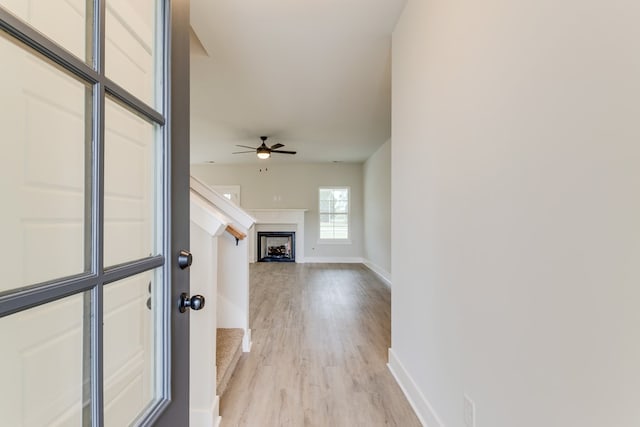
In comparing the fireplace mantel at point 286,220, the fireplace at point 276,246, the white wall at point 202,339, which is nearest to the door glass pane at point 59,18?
the white wall at point 202,339

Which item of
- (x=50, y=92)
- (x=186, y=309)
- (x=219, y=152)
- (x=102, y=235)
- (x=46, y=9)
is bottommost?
(x=186, y=309)

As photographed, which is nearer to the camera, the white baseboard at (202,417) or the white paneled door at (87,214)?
the white paneled door at (87,214)

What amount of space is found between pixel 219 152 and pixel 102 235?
615 cm

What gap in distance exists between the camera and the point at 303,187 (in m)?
7.79

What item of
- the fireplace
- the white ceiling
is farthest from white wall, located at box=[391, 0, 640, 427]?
the fireplace

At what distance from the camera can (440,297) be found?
1504mm

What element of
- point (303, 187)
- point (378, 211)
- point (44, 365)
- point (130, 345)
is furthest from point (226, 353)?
point (303, 187)

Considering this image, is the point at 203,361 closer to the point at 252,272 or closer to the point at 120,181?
the point at 120,181

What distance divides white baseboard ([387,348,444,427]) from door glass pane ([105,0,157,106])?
6.01ft

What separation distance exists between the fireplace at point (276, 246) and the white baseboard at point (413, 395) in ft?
18.6

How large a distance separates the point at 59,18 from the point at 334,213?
7381 mm

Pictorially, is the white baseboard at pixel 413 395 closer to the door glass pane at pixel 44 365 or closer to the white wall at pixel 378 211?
the door glass pane at pixel 44 365

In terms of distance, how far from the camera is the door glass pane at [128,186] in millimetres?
672

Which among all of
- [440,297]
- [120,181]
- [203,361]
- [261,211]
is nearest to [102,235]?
[120,181]
